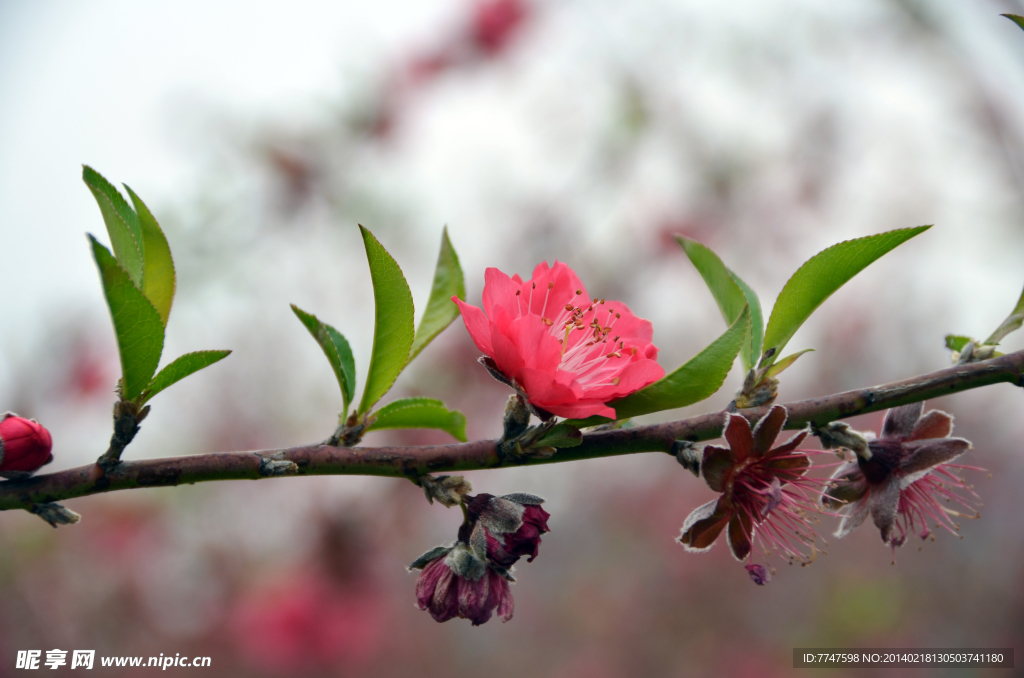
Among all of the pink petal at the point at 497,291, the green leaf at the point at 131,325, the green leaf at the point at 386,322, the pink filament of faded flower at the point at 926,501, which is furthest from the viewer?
the pink filament of faded flower at the point at 926,501

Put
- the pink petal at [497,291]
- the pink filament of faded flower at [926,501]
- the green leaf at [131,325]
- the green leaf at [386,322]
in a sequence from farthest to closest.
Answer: the pink filament of faded flower at [926,501] → the pink petal at [497,291] → the green leaf at [386,322] → the green leaf at [131,325]

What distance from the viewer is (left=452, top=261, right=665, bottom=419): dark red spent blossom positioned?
0.59 m

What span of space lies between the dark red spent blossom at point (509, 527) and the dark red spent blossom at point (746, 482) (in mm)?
164

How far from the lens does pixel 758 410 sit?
2.16 feet

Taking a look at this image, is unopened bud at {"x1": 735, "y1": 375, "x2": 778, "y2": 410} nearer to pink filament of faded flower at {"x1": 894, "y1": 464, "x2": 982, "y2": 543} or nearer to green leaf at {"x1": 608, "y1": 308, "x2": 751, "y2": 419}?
green leaf at {"x1": 608, "y1": 308, "x2": 751, "y2": 419}

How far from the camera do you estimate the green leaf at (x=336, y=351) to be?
23.7 inches

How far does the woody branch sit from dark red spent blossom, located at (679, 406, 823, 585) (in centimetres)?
4

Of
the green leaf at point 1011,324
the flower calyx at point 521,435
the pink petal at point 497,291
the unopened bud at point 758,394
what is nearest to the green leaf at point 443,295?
the pink petal at point 497,291

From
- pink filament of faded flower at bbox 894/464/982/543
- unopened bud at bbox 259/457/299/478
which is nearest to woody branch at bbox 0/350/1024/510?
unopened bud at bbox 259/457/299/478

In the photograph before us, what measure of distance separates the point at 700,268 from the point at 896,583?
3291mm

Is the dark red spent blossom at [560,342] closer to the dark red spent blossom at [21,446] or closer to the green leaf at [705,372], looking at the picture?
the green leaf at [705,372]

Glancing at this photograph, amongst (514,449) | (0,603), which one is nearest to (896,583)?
(514,449)

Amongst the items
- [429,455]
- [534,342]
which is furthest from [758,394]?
[429,455]

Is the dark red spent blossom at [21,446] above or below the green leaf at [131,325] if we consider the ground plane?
below
